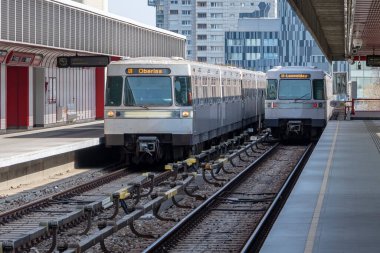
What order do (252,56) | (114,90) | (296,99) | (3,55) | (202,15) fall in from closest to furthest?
(114,90) < (3,55) < (296,99) < (252,56) < (202,15)

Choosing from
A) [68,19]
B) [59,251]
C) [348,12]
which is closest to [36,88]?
[68,19]

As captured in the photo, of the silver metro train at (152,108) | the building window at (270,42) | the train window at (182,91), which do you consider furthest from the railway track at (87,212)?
the building window at (270,42)

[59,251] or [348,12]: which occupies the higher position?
[348,12]

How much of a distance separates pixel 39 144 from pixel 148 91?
336cm

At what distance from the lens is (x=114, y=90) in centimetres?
2288

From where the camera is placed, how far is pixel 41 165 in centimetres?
2172

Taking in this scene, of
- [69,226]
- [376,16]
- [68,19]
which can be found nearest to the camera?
[69,226]

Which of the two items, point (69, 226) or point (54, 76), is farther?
point (54, 76)

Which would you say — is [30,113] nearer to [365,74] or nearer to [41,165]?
[41,165]

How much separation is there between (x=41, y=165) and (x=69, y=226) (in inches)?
313

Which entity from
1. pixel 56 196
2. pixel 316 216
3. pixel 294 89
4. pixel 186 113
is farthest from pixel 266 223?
pixel 294 89

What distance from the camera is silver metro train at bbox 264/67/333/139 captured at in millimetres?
32188

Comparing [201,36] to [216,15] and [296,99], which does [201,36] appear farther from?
[296,99]

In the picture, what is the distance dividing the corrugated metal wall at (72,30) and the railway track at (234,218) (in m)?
9.12
